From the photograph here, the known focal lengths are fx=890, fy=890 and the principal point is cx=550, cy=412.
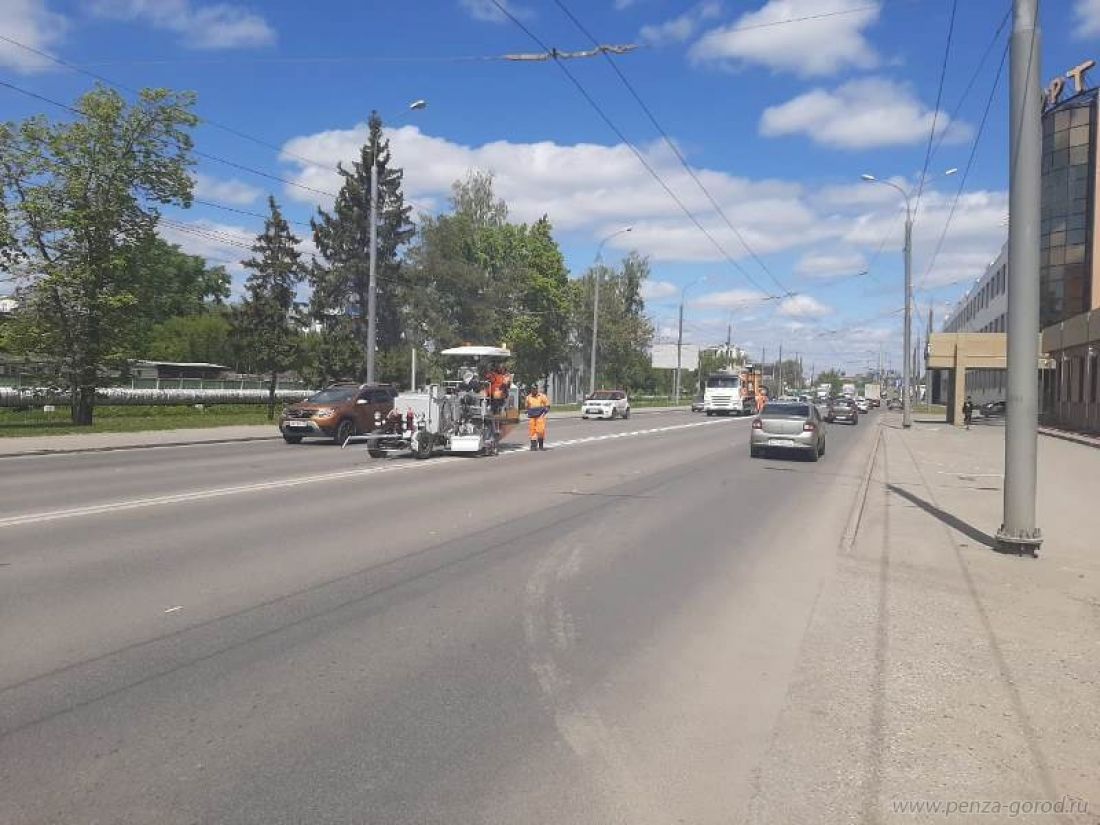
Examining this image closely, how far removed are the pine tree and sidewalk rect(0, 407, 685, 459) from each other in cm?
3818

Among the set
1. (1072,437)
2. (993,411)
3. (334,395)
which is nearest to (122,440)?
(334,395)

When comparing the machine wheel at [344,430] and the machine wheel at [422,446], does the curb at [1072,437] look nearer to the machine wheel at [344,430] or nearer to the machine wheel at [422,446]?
the machine wheel at [422,446]

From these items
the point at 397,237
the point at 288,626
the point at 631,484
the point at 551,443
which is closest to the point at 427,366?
the point at 397,237

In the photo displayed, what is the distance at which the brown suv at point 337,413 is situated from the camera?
76.1 ft

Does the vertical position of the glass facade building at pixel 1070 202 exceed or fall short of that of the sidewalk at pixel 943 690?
it exceeds it

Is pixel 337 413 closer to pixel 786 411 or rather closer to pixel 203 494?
pixel 203 494

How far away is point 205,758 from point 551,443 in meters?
22.0

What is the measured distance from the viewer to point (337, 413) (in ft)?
76.3

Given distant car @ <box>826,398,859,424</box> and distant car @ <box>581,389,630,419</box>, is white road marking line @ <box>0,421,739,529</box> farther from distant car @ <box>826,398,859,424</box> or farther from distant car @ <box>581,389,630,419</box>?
distant car @ <box>826,398,859,424</box>

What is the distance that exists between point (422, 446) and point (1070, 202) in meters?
50.7

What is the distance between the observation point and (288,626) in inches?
235

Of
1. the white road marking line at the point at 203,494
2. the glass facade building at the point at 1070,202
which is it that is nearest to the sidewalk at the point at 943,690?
the white road marking line at the point at 203,494

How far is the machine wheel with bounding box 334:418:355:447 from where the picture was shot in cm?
2325

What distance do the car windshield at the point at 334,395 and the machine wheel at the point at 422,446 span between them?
5.19 metres
